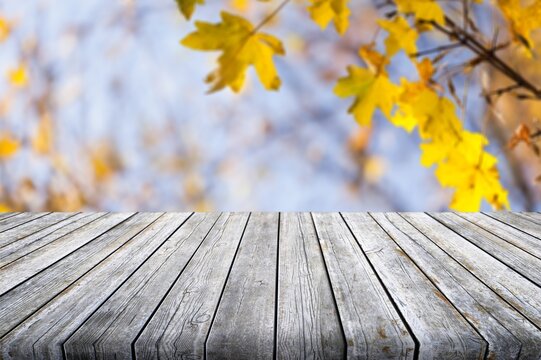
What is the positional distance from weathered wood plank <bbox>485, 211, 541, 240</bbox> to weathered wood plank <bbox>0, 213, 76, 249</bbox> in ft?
4.33

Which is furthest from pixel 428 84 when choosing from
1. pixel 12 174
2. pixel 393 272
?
pixel 12 174

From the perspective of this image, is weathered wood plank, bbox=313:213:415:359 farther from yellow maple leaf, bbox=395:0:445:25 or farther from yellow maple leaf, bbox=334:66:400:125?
yellow maple leaf, bbox=395:0:445:25

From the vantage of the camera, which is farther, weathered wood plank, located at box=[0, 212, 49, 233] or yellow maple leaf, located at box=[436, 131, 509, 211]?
weathered wood plank, located at box=[0, 212, 49, 233]

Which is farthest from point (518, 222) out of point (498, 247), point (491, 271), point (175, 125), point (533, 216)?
point (175, 125)

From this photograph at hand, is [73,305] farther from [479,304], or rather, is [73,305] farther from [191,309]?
[479,304]

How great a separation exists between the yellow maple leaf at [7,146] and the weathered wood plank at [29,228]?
470mm

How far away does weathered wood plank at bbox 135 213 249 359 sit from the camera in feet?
2.51

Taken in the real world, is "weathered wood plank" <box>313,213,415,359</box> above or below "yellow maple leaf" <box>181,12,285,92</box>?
below

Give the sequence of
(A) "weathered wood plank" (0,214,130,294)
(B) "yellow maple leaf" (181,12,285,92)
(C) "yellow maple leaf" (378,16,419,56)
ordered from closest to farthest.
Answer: (B) "yellow maple leaf" (181,12,285,92)
(C) "yellow maple leaf" (378,16,419,56)
(A) "weathered wood plank" (0,214,130,294)

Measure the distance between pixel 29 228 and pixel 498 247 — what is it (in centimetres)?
125

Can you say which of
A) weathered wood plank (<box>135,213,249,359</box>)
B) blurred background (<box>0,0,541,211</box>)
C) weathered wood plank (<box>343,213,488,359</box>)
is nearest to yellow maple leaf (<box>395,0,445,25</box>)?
weathered wood plank (<box>343,213,488,359</box>)

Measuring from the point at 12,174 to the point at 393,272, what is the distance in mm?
1630

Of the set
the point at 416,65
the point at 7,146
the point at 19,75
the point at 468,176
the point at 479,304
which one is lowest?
the point at 479,304

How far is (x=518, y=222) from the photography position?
5.37ft
